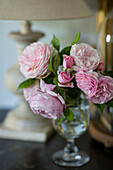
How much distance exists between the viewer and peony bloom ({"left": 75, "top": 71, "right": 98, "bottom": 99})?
2.30ft

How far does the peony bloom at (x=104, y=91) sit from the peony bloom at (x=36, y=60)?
0.14 metres

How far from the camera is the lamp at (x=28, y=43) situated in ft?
2.51

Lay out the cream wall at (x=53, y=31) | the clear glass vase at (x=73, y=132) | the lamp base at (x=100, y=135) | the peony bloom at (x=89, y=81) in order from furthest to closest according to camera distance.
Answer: the cream wall at (x=53, y=31), the lamp base at (x=100, y=135), the clear glass vase at (x=73, y=132), the peony bloom at (x=89, y=81)

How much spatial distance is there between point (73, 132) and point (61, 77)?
0.79 feet

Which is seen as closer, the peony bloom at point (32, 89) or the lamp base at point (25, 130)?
the peony bloom at point (32, 89)

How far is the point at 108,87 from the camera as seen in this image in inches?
28.4

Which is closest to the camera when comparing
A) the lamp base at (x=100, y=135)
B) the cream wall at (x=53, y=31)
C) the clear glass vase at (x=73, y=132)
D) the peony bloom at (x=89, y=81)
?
the peony bloom at (x=89, y=81)

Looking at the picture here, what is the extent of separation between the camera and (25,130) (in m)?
1.09

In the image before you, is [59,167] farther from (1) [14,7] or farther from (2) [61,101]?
(1) [14,7]

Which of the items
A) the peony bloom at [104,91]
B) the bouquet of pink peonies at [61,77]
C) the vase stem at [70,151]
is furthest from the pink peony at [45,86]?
the vase stem at [70,151]

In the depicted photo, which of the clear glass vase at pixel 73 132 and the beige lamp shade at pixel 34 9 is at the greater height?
the beige lamp shade at pixel 34 9

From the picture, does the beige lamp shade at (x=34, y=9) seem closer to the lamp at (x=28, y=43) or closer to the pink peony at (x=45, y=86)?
the lamp at (x=28, y=43)

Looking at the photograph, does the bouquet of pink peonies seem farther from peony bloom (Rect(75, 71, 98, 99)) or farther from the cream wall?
the cream wall

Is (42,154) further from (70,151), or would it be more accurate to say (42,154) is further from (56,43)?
(56,43)
